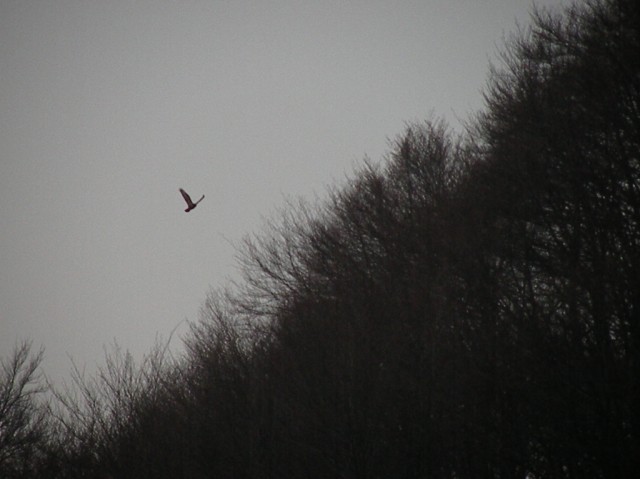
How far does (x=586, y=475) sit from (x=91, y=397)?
436 inches

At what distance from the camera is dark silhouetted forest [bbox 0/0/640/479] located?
8.34m

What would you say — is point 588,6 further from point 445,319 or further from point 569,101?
point 445,319

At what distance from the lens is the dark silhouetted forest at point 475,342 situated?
834 cm

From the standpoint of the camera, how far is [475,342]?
9.25m

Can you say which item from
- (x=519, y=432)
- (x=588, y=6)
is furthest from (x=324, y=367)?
(x=588, y=6)

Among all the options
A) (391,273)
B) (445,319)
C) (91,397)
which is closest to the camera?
(445,319)

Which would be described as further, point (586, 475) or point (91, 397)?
point (91, 397)

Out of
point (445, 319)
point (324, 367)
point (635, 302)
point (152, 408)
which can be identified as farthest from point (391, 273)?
point (152, 408)

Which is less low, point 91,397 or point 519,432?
point 91,397

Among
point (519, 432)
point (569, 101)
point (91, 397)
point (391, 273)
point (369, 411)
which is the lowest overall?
point (519, 432)

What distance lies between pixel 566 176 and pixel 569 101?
184 cm

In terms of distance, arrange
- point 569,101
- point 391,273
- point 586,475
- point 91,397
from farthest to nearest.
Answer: point 91,397, point 391,273, point 569,101, point 586,475

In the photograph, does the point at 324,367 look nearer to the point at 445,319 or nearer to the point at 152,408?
the point at 445,319

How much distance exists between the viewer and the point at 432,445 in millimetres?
8875
